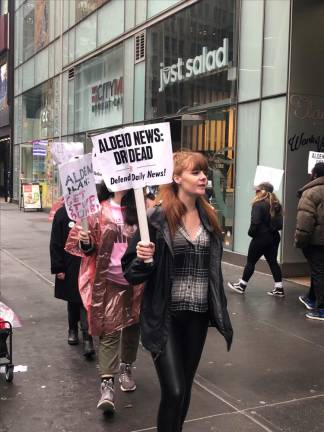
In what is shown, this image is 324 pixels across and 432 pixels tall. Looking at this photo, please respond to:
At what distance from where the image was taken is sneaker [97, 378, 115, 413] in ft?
12.7

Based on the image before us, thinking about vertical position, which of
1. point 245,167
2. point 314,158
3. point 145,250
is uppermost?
point 314,158

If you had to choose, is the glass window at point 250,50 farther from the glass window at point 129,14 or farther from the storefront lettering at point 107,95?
the storefront lettering at point 107,95

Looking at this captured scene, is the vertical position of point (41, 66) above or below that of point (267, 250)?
above

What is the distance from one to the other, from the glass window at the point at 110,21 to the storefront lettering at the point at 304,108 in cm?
797

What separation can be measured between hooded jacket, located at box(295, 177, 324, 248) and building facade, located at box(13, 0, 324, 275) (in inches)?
96.9

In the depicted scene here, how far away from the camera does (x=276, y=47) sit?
372 inches

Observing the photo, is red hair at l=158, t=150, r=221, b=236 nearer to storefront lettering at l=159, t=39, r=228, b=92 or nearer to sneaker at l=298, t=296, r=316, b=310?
sneaker at l=298, t=296, r=316, b=310

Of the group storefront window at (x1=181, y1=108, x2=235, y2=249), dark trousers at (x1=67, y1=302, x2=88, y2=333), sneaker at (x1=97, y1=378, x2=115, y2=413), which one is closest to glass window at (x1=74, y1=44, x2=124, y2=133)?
storefront window at (x1=181, y1=108, x2=235, y2=249)

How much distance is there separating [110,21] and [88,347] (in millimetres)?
13277

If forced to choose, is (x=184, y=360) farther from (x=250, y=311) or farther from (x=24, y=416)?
(x=250, y=311)

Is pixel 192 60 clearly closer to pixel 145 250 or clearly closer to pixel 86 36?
pixel 86 36

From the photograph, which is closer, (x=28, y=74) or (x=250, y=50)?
(x=250, y=50)

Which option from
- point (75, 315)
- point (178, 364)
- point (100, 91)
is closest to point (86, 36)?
point (100, 91)

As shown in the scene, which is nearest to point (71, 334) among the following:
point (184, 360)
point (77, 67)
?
point (184, 360)
